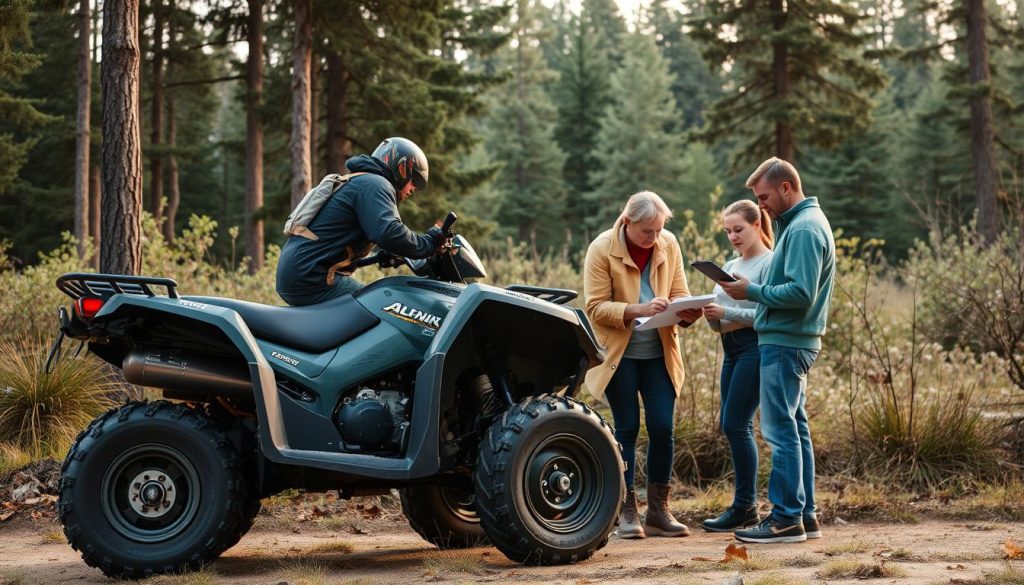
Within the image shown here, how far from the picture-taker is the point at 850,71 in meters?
24.5

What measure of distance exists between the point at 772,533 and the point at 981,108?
22.6 metres

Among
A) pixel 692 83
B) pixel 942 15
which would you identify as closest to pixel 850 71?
pixel 942 15

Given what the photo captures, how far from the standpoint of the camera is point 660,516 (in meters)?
6.70

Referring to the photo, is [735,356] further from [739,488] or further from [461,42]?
[461,42]

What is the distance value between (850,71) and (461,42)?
30.6 feet

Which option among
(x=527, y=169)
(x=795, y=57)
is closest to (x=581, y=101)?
(x=527, y=169)

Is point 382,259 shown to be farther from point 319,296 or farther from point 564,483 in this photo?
point 564,483

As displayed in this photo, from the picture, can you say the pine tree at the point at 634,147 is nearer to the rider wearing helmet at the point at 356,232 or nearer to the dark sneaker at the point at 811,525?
the dark sneaker at the point at 811,525

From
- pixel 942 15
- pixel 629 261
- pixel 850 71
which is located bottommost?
pixel 629 261

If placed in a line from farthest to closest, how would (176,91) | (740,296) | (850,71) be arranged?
1. (176,91)
2. (850,71)
3. (740,296)

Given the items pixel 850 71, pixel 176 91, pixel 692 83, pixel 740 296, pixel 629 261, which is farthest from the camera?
pixel 692 83

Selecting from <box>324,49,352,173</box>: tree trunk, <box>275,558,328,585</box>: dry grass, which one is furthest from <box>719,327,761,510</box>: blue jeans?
<box>324,49,352,173</box>: tree trunk

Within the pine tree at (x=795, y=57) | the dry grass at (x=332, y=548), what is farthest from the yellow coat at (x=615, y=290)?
the pine tree at (x=795, y=57)

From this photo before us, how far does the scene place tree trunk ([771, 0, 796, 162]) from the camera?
80.8ft
